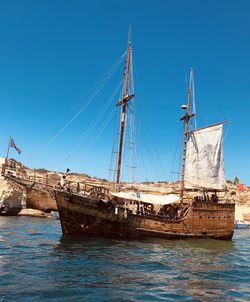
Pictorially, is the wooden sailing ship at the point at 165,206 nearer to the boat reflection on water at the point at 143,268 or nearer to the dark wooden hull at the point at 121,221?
the dark wooden hull at the point at 121,221

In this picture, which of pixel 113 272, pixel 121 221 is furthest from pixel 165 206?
pixel 113 272

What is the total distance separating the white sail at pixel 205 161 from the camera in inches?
1617

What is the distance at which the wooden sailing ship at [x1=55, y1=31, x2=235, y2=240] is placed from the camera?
96.3 ft


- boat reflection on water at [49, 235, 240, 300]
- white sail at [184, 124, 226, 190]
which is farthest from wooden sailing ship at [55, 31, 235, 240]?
boat reflection on water at [49, 235, 240, 300]

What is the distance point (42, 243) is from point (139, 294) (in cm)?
1342

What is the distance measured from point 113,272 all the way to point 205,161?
89.1ft

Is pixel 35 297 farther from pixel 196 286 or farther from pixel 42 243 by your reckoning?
pixel 42 243

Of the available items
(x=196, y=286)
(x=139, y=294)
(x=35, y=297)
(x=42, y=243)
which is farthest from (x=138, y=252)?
(x=35, y=297)

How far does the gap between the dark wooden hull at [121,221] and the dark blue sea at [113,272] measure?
8.40 feet

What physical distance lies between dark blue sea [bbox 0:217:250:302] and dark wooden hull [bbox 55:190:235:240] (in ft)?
8.40

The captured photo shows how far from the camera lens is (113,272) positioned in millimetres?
16594

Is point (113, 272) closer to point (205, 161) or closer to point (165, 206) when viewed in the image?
point (165, 206)

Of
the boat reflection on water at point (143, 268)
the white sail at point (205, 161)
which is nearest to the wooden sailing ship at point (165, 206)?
the white sail at point (205, 161)

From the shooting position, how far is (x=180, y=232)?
3362 cm
